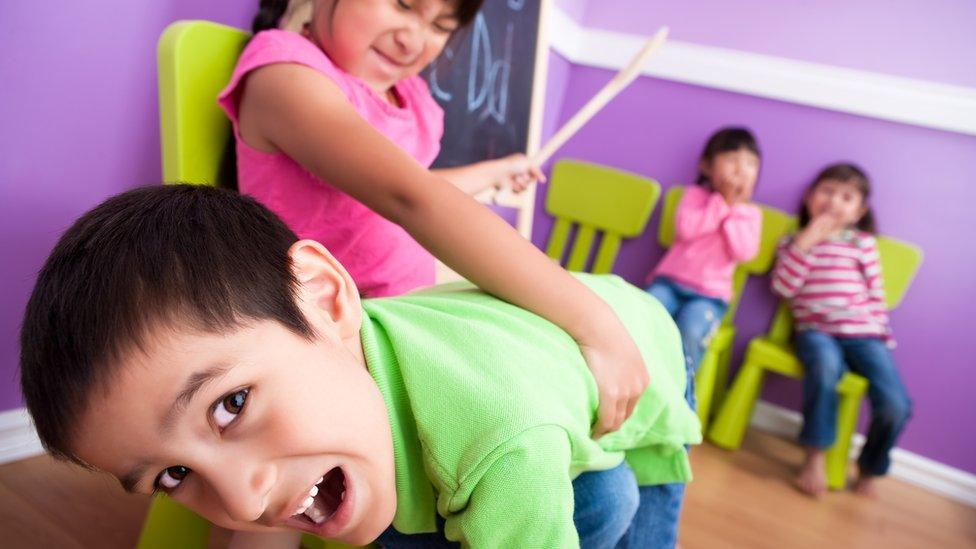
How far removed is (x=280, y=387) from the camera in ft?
1.47

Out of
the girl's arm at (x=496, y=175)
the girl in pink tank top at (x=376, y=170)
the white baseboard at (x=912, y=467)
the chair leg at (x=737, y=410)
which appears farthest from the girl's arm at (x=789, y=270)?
the girl in pink tank top at (x=376, y=170)

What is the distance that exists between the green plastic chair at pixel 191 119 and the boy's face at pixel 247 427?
0.32 metres

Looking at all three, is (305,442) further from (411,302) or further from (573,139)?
(573,139)

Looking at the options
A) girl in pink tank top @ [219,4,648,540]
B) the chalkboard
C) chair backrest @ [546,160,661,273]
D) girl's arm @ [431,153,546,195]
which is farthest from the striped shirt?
girl in pink tank top @ [219,4,648,540]

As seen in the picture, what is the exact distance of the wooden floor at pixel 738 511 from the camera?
95 centimetres

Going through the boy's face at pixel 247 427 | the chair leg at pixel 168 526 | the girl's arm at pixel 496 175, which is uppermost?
the girl's arm at pixel 496 175

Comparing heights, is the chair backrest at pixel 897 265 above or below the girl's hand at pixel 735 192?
below

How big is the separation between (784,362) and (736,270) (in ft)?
1.15

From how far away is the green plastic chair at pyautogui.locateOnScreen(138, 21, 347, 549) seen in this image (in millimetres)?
738

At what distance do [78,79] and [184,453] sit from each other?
76 centimetres

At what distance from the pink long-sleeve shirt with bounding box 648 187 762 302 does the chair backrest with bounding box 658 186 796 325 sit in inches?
1.7

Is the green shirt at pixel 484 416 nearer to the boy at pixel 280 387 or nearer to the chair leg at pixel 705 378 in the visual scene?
the boy at pixel 280 387

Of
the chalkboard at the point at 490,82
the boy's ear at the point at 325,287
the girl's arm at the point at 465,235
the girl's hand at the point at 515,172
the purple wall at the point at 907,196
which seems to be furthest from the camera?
the purple wall at the point at 907,196

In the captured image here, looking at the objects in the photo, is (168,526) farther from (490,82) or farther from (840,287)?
(840,287)
